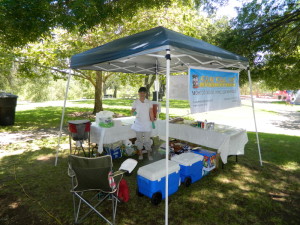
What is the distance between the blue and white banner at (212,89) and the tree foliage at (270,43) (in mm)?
1926

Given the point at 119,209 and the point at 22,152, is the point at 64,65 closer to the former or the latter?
the point at 22,152

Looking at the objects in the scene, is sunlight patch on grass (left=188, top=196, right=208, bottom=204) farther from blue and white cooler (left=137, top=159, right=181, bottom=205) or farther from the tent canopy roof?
the tent canopy roof

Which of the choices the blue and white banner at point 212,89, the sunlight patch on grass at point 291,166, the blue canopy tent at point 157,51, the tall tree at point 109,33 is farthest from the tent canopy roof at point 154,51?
the tall tree at point 109,33

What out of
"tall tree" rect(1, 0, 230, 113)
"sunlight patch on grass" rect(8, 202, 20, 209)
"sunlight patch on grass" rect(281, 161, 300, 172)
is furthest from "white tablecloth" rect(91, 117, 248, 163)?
"tall tree" rect(1, 0, 230, 113)

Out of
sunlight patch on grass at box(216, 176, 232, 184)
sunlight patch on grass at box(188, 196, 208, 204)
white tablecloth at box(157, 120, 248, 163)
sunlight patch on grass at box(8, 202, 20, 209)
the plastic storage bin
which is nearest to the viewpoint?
sunlight patch on grass at box(8, 202, 20, 209)

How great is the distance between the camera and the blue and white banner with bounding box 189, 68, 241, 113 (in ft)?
10.8

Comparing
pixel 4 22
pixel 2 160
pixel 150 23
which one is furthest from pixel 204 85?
pixel 150 23

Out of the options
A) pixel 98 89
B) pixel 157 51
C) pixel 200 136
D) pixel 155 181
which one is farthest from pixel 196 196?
pixel 98 89

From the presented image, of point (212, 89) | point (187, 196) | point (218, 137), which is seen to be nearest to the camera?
point (187, 196)

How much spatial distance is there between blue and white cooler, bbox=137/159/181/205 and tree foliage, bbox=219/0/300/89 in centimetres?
436

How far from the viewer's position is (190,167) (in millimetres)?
3555

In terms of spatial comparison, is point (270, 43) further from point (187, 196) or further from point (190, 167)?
point (187, 196)

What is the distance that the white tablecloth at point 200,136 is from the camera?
13.5ft

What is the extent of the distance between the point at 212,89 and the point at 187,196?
1990 millimetres
